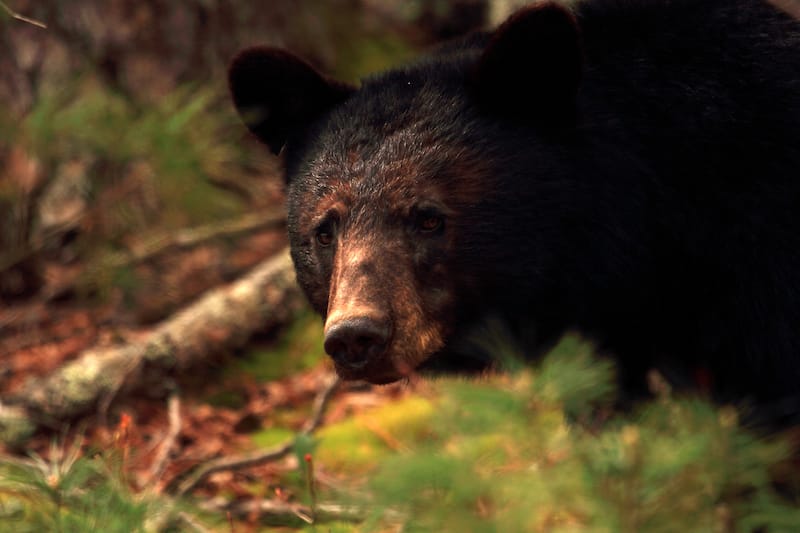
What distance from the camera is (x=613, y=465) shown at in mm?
1425

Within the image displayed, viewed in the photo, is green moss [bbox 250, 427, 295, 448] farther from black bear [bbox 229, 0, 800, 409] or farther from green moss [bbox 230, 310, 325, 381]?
black bear [bbox 229, 0, 800, 409]

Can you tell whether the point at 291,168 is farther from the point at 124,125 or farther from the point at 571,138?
the point at 124,125

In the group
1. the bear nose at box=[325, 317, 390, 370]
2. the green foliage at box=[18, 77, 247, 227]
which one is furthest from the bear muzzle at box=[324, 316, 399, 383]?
the green foliage at box=[18, 77, 247, 227]

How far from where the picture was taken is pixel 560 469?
57.8 inches

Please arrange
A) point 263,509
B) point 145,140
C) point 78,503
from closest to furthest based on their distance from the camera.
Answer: point 78,503 → point 263,509 → point 145,140

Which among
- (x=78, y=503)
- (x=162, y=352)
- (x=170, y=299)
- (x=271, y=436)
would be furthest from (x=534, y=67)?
(x=170, y=299)

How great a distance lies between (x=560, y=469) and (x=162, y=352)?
4235 mm

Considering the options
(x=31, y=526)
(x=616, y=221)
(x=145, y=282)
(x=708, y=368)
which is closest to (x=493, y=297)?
(x=616, y=221)

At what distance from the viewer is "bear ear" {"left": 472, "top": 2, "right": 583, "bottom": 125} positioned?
10.1ft

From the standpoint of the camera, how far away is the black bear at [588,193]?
10.3 ft

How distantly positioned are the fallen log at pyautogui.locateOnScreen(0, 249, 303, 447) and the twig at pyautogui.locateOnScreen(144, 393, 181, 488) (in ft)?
0.93

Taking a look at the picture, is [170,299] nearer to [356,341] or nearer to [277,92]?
[277,92]

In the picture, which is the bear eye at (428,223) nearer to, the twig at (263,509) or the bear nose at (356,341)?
the bear nose at (356,341)

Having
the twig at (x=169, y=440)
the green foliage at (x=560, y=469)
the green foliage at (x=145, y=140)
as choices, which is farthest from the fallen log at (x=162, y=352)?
the green foliage at (x=560, y=469)
